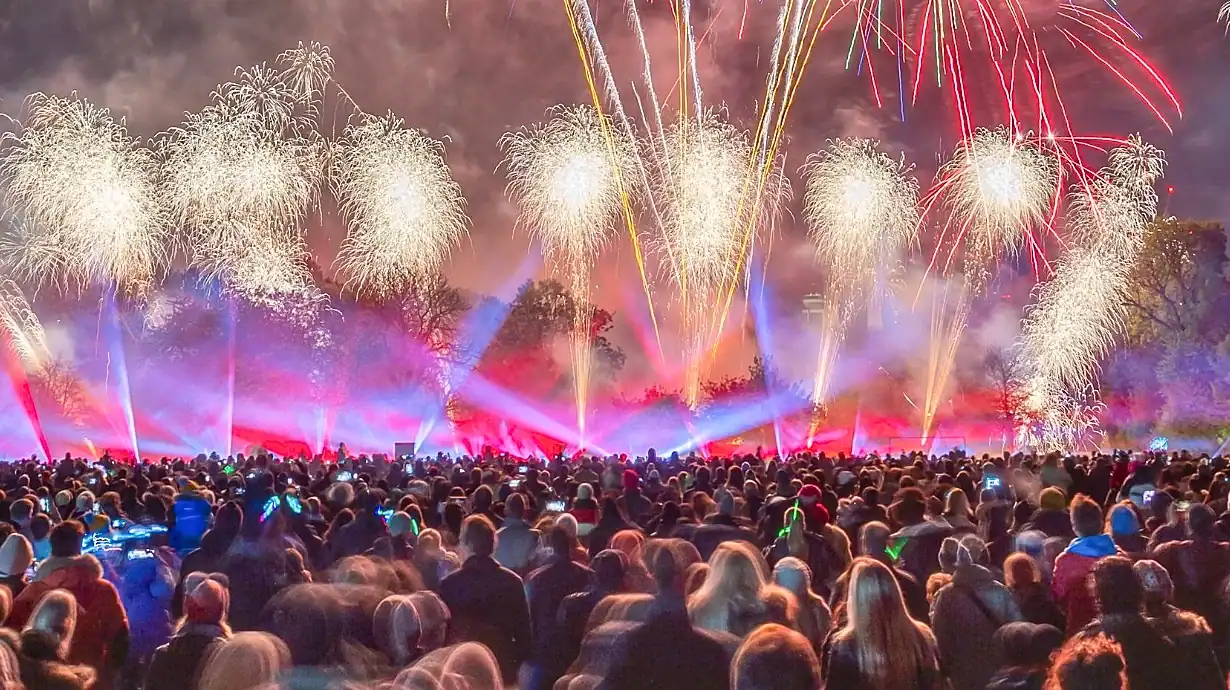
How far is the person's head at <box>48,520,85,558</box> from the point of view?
6348 millimetres

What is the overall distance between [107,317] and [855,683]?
55252 millimetres

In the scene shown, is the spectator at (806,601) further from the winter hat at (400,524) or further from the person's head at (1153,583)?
the winter hat at (400,524)

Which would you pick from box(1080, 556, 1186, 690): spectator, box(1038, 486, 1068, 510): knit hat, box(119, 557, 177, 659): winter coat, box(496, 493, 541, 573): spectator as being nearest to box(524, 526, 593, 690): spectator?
box(496, 493, 541, 573): spectator

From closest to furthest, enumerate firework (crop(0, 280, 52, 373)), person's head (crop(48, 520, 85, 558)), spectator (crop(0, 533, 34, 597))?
person's head (crop(48, 520, 85, 558)) → spectator (crop(0, 533, 34, 597)) → firework (crop(0, 280, 52, 373))

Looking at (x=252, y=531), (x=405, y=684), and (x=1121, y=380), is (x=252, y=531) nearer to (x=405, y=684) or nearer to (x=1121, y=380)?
(x=405, y=684)

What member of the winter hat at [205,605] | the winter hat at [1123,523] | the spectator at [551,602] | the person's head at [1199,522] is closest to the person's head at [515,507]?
the spectator at [551,602]

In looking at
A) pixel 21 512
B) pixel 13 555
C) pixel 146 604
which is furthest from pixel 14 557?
pixel 21 512

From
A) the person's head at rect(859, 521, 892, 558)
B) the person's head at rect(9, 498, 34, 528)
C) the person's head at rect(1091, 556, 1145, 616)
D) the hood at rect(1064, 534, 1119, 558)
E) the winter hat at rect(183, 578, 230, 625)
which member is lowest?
the winter hat at rect(183, 578, 230, 625)

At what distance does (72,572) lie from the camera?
236 inches

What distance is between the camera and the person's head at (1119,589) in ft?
15.7

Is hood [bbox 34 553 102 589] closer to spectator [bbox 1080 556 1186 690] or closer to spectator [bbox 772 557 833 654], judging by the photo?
spectator [bbox 772 557 833 654]

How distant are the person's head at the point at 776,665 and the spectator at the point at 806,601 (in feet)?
6.49

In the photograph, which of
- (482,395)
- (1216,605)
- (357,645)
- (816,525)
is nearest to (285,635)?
(357,645)

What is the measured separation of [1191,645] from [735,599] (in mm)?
2215
